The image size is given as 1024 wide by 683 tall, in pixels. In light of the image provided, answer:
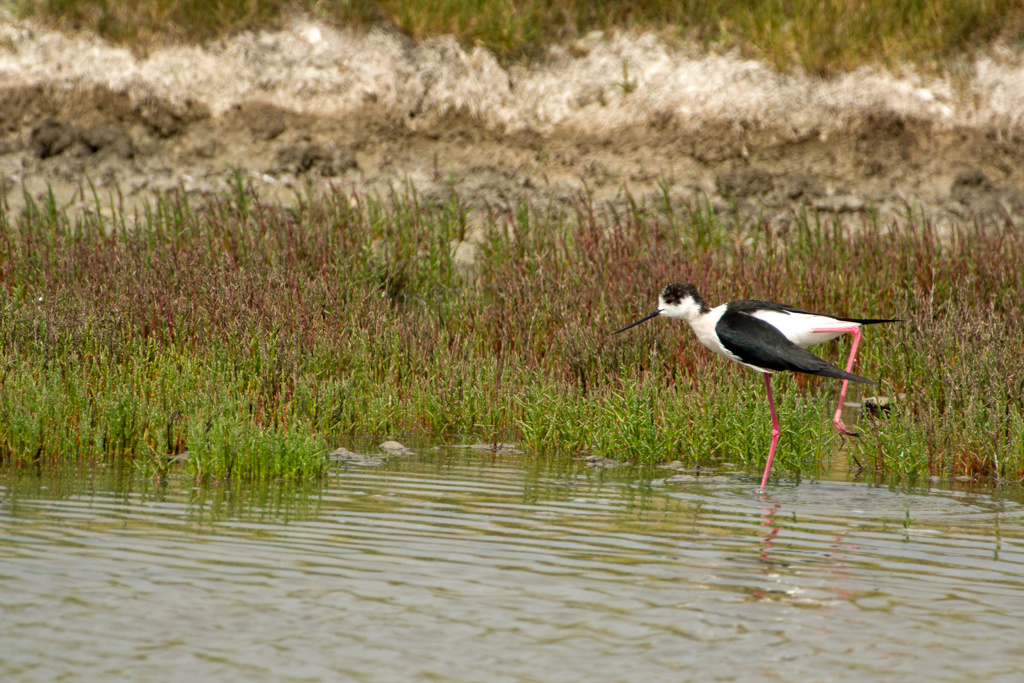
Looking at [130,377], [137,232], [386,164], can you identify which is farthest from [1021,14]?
[130,377]

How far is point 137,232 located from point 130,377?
328 centimetres

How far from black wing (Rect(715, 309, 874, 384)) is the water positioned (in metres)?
0.75

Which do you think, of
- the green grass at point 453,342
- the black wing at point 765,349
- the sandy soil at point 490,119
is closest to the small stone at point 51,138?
the sandy soil at point 490,119

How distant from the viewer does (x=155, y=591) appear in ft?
11.9

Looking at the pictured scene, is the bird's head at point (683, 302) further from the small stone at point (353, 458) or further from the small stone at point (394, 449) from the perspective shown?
the small stone at point (353, 458)

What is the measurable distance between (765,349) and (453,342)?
3150 mm

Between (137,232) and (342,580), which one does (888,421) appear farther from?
(137,232)

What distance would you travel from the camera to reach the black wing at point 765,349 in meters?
5.95

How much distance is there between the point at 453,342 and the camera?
869 centimetres

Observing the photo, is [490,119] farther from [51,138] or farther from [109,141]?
[51,138]

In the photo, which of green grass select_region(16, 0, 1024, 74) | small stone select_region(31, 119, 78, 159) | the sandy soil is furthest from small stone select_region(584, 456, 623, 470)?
small stone select_region(31, 119, 78, 159)

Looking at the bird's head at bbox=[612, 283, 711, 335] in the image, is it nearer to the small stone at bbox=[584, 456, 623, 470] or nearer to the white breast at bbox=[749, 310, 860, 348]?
the white breast at bbox=[749, 310, 860, 348]

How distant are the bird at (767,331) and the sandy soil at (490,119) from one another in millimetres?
6225

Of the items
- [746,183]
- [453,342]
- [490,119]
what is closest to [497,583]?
[453,342]
